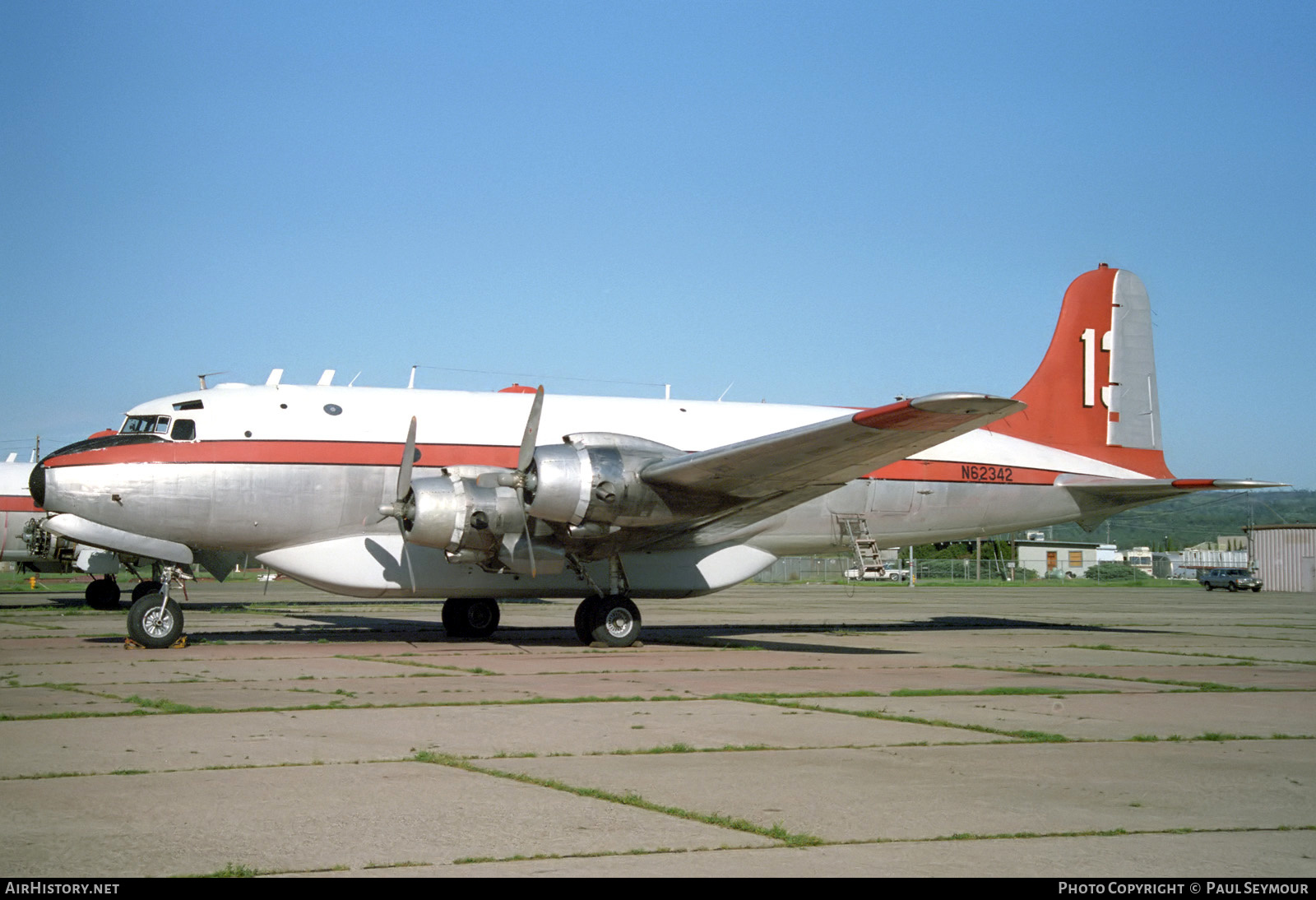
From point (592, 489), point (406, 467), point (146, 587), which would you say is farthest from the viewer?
point (146, 587)

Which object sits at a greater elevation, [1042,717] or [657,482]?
[657,482]

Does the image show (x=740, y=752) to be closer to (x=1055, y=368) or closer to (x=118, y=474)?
(x=118, y=474)

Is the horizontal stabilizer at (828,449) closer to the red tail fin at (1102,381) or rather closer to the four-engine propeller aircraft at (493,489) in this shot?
the four-engine propeller aircraft at (493,489)

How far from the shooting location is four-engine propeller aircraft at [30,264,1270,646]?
49.2 feet

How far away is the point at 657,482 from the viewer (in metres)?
15.2

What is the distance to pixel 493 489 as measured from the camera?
15469 millimetres

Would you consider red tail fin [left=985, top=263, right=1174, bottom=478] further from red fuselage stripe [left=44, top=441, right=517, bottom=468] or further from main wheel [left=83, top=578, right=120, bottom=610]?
main wheel [left=83, top=578, right=120, bottom=610]

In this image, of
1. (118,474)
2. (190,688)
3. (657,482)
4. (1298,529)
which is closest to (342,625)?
(118,474)

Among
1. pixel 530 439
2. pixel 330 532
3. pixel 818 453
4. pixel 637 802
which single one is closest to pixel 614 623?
pixel 530 439

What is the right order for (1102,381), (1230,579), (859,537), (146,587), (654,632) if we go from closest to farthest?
1. (859,537)
2. (654,632)
3. (1102,381)
4. (146,587)
5. (1230,579)

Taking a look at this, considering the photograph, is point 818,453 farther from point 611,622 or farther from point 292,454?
point 292,454

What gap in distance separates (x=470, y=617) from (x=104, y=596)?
1329 cm

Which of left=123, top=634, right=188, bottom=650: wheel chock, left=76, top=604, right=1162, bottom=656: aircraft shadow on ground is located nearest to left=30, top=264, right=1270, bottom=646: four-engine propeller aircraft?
left=123, top=634, right=188, bottom=650: wheel chock
